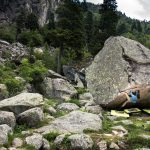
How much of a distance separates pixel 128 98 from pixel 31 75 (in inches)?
506

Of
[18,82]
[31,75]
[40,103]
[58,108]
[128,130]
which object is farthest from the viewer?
[31,75]

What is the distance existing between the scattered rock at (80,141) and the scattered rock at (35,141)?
3.33 ft

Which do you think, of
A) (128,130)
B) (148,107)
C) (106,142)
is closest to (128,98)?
(148,107)

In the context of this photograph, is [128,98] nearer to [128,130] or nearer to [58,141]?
[128,130]

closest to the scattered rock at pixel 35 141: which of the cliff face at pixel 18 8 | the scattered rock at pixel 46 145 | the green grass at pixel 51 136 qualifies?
the scattered rock at pixel 46 145

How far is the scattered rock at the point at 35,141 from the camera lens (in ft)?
44.6

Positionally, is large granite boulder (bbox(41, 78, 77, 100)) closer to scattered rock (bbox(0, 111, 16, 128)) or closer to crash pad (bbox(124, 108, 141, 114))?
crash pad (bbox(124, 108, 141, 114))

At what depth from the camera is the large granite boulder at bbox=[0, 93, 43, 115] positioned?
56.3ft

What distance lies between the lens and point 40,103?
59.7 feet

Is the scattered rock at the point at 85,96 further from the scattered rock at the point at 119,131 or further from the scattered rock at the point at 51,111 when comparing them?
the scattered rock at the point at 119,131

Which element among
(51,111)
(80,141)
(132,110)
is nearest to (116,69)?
(132,110)

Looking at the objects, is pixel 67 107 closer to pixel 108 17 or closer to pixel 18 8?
pixel 108 17

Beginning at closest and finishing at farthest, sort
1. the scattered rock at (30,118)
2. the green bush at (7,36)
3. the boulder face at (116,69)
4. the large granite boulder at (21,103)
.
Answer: the scattered rock at (30,118) < the large granite boulder at (21,103) < the boulder face at (116,69) < the green bush at (7,36)

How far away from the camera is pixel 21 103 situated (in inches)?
687
